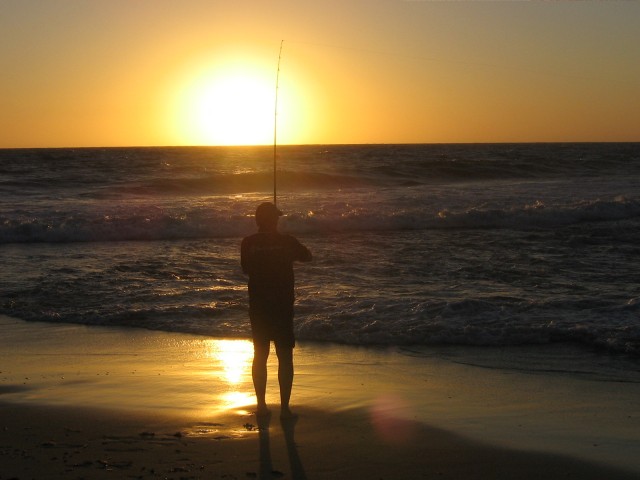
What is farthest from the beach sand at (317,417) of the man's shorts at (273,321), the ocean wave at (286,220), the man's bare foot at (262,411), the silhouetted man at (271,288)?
the ocean wave at (286,220)

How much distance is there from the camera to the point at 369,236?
54.9ft

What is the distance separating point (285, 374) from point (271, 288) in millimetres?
547

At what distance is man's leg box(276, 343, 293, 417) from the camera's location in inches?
207

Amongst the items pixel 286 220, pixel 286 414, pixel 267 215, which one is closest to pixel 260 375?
pixel 286 414

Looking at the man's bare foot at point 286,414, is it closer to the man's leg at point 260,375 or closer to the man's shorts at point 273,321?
the man's leg at point 260,375

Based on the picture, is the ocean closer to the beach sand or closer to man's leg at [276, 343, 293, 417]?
the beach sand

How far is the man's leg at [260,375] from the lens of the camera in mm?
5281

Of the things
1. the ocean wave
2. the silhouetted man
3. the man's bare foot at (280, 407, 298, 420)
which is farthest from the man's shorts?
the ocean wave

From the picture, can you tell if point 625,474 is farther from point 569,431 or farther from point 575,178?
point 575,178

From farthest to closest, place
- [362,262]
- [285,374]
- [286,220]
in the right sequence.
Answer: [286,220] < [362,262] < [285,374]

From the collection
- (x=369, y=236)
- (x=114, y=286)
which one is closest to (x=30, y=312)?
(x=114, y=286)

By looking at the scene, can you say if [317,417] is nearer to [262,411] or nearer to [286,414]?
[286,414]

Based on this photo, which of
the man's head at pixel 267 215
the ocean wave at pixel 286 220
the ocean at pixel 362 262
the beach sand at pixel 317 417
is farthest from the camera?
the ocean wave at pixel 286 220

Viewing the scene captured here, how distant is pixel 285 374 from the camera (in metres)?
5.30
